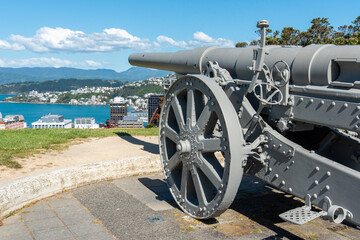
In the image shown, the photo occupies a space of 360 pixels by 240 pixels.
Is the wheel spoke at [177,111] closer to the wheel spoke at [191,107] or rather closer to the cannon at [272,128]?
the cannon at [272,128]

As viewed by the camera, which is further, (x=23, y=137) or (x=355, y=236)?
(x=23, y=137)

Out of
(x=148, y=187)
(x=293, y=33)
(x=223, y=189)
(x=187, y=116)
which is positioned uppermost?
(x=293, y=33)

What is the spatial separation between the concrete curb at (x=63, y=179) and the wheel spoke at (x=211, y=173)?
2.58 metres

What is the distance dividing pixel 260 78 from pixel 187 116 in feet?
3.45

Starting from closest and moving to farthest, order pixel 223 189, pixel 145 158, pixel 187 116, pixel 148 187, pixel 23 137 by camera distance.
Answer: pixel 223 189
pixel 187 116
pixel 148 187
pixel 145 158
pixel 23 137

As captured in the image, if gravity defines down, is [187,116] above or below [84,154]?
above

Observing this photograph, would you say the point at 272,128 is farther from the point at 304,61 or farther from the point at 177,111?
the point at 177,111

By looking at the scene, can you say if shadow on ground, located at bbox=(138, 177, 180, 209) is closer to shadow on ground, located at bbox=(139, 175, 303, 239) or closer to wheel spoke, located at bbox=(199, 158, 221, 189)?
shadow on ground, located at bbox=(139, 175, 303, 239)

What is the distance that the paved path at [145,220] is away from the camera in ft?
13.8

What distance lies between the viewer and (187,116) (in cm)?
472

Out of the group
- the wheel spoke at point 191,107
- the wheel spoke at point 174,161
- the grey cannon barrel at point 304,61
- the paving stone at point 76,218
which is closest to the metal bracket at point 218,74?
the grey cannon barrel at point 304,61

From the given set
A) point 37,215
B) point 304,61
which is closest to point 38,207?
point 37,215

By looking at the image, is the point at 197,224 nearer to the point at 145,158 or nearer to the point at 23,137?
the point at 145,158

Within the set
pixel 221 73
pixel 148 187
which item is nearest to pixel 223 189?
pixel 221 73
